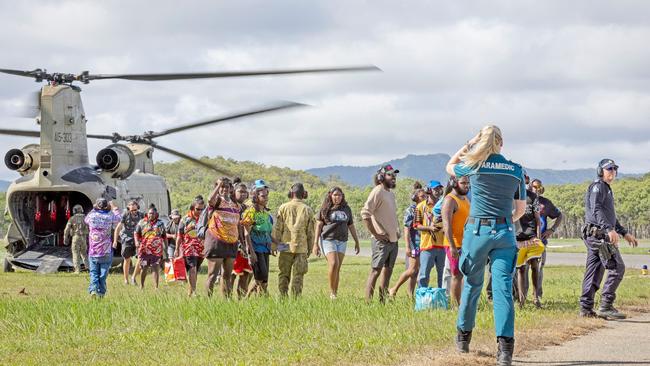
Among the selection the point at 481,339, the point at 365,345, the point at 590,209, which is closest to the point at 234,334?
the point at 365,345

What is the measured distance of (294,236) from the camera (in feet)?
45.3

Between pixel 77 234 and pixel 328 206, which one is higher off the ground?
pixel 328 206

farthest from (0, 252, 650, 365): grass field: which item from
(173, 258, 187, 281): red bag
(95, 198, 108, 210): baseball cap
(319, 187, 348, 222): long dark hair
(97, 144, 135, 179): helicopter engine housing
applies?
(97, 144, 135, 179): helicopter engine housing

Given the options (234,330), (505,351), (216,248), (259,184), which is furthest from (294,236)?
(505,351)

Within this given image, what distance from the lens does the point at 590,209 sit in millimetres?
11812

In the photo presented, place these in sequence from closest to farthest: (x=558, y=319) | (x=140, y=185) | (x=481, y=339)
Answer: (x=481, y=339), (x=558, y=319), (x=140, y=185)

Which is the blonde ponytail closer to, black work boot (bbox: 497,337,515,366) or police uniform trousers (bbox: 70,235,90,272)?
black work boot (bbox: 497,337,515,366)

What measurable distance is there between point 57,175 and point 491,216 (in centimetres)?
1752

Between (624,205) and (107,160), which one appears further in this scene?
(624,205)

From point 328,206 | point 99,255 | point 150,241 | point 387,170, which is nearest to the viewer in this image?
point 387,170

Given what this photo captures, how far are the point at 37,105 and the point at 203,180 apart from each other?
560 ft

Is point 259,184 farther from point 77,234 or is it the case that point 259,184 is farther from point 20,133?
point 20,133

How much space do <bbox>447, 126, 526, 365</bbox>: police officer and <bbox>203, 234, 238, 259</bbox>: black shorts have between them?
5427 millimetres

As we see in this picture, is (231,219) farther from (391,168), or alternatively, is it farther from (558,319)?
(558,319)
